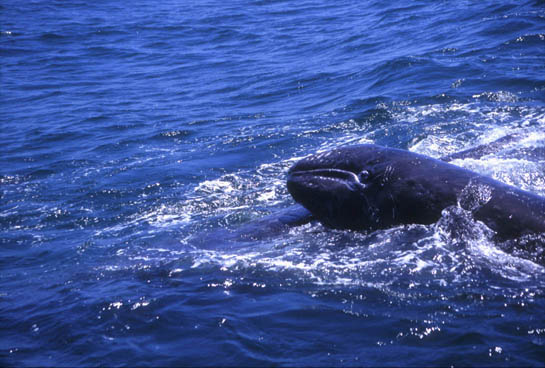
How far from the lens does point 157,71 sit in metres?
25.5

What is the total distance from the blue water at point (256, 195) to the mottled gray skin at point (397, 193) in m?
0.19

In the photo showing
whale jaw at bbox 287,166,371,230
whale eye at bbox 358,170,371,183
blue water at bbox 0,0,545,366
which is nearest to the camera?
blue water at bbox 0,0,545,366

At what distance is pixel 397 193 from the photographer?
7969mm

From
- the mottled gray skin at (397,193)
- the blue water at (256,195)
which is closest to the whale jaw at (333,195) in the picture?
the mottled gray skin at (397,193)

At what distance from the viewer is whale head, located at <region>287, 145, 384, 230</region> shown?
824cm

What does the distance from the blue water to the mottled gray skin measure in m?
0.19

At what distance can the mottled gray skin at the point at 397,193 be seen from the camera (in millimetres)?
7227

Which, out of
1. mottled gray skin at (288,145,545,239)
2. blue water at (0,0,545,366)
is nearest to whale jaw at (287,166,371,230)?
mottled gray skin at (288,145,545,239)

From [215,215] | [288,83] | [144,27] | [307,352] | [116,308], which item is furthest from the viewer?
[144,27]

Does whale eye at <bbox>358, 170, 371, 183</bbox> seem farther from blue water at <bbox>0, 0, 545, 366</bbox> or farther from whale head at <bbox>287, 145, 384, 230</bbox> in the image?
blue water at <bbox>0, 0, 545, 366</bbox>

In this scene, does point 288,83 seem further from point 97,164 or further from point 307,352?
point 307,352

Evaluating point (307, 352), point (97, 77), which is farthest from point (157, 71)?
point (307, 352)

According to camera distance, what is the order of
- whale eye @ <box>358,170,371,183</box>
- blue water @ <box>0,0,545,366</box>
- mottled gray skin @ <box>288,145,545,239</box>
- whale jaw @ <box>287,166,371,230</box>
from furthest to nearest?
whale jaw @ <box>287,166,371,230</box>, whale eye @ <box>358,170,371,183</box>, mottled gray skin @ <box>288,145,545,239</box>, blue water @ <box>0,0,545,366</box>

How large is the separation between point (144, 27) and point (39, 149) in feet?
60.4
